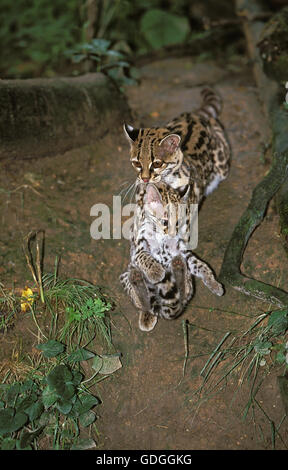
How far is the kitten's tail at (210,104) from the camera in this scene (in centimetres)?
663

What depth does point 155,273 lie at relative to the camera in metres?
4.59

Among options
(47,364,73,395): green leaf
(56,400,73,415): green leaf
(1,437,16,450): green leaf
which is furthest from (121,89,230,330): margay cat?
(1,437,16,450): green leaf

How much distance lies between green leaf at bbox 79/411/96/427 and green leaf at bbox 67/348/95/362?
18.0 inches

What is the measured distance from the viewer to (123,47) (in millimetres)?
7516

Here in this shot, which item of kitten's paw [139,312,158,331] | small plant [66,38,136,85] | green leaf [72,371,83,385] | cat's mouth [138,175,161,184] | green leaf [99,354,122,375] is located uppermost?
small plant [66,38,136,85]

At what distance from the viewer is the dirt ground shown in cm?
398

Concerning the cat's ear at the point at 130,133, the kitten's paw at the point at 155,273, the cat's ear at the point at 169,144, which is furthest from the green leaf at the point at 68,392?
the cat's ear at the point at 130,133

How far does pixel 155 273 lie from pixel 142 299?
283 millimetres

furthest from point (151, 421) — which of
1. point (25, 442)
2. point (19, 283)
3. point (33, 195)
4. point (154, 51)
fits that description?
point (154, 51)

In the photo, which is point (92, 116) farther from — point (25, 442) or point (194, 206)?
point (25, 442)

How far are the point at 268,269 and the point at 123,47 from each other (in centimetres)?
458

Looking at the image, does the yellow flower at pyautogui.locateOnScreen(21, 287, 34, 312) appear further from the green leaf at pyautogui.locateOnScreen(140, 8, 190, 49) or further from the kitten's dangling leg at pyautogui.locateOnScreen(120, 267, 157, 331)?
the green leaf at pyautogui.locateOnScreen(140, 8, 190, 49)

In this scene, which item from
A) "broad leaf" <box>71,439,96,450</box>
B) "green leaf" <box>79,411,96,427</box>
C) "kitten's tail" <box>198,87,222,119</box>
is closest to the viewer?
"broad leaf" <box>71,439,96,450</box>

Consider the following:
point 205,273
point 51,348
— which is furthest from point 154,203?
point 51,348
